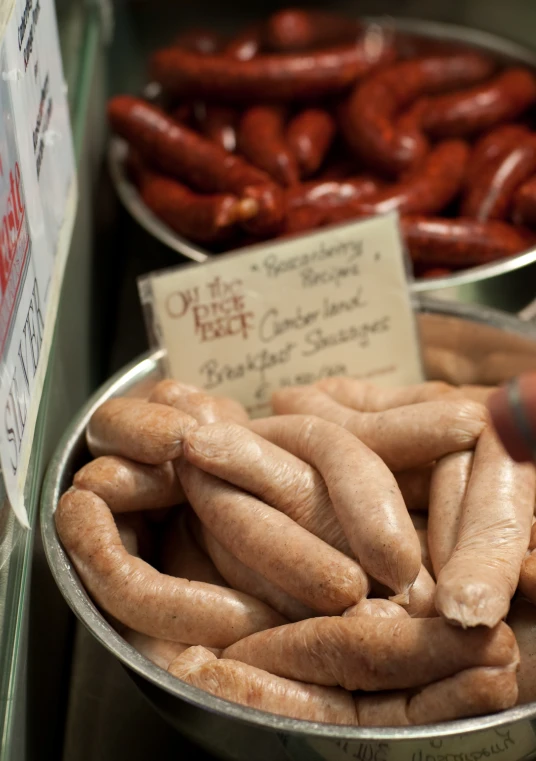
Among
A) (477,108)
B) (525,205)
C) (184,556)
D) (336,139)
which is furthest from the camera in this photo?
(336,139)

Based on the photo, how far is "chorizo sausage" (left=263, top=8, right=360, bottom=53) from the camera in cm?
244

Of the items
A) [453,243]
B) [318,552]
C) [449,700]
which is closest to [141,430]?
[318,552]

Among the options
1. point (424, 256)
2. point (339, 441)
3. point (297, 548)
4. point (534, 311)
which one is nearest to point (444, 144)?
point (424, 256)

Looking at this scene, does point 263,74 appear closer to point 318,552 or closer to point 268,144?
point 268,144

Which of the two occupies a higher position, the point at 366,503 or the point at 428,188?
the point at 428,188

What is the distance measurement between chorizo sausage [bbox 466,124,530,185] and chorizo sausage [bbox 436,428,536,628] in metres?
1.08

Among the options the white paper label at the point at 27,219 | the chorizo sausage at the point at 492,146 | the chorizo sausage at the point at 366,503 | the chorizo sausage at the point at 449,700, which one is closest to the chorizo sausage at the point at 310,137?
the chorizo sausage at the point at 492,146

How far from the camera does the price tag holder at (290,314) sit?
147cm

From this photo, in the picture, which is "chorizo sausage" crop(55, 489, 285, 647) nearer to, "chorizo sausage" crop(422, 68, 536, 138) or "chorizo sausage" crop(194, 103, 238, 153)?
"chorizo sausage" crop(194, 103, 238, 153)

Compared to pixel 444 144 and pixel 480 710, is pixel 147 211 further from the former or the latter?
pixel 480 710

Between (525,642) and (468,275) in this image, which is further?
(468,275)

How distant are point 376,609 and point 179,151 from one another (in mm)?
1355

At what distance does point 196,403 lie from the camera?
50.6 inches

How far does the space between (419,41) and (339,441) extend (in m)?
1.74
